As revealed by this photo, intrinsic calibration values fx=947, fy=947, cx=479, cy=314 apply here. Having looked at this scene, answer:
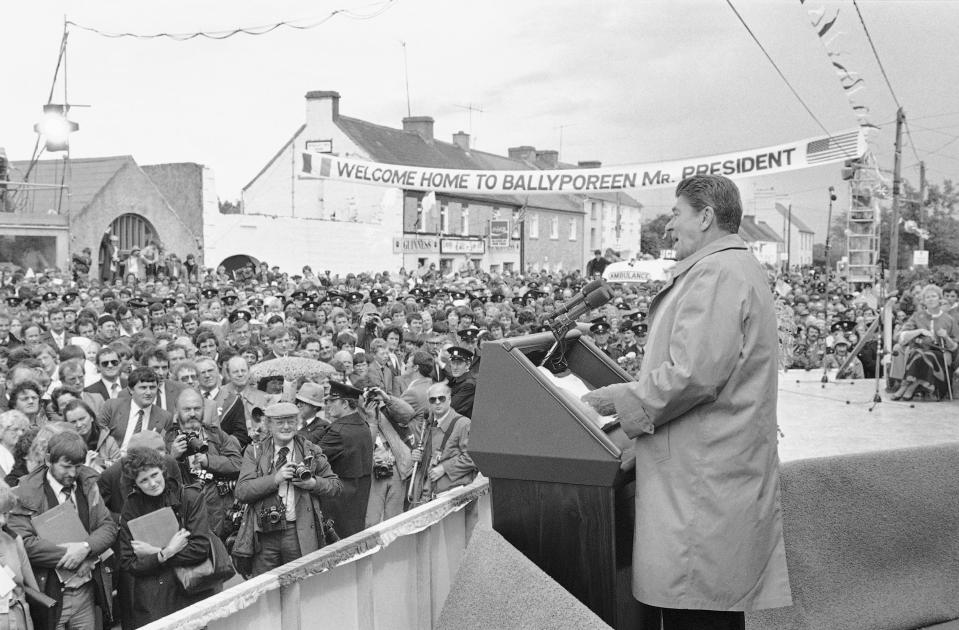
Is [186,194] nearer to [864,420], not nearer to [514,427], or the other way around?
[864,420]

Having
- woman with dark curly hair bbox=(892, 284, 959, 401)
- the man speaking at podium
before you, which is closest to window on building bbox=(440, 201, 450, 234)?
woman with dark curly hair bbox=(892, 284, 959, 401)

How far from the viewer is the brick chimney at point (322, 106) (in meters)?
45.5

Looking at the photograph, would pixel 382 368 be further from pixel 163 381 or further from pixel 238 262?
pixel 238 262

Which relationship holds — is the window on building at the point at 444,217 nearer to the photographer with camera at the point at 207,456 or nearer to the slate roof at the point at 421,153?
the slate roof at the point at 421,153

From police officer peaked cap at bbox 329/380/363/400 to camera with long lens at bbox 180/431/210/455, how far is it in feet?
3.09

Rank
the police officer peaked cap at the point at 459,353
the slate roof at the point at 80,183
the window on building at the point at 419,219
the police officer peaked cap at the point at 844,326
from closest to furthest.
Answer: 1. the police officer peaked cap at the point at 459,353
2. the police officer peaked cap at the point at 844,326
3. the slate roof at the point at 80,183
4. the window on building at the point at 419,219

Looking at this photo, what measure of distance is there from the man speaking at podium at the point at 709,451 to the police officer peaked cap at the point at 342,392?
163 inches

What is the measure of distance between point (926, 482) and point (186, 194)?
1230 inches

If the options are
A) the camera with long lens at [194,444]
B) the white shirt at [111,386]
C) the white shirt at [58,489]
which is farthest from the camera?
the white shirt at [111,386]

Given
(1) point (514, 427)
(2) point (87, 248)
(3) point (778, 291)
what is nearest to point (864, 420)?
(1) point (514, 427)

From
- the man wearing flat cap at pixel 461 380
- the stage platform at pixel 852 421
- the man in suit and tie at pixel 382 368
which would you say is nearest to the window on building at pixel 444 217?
the stage platform at pixel 852 421

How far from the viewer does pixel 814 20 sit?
9.63 meters

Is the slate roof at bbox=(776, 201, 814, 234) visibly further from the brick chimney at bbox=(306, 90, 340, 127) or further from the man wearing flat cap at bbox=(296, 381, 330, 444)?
the man wearing flat cap at bbox=(296, 381, 330, 444)

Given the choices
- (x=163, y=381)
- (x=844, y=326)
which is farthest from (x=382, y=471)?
(x=844, y=326)
